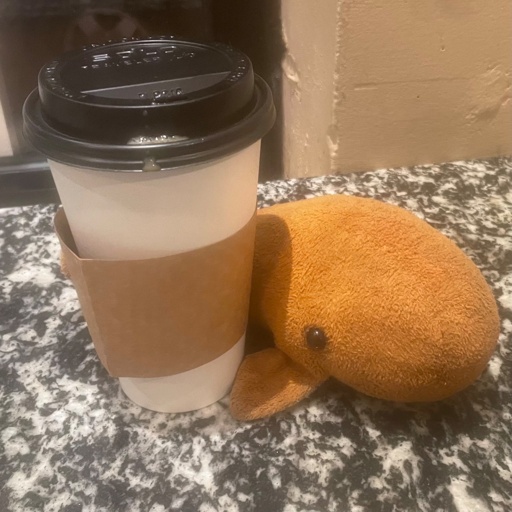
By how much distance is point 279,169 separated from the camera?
4.24 ft

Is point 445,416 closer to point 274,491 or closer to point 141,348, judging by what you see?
point 274,491

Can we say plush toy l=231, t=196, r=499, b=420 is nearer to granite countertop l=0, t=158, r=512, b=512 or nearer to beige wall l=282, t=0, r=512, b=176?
granite countertop l=0, t=158, r=512, b=512

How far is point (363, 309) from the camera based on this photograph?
45 centimetres

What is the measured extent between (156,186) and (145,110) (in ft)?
0.16

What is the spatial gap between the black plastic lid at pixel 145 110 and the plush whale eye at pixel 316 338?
16cm

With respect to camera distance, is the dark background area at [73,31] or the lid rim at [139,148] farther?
the dark background area at [73,31]

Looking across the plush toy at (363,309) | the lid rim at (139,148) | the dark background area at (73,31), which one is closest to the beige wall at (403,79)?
the dark background area at (73,31)

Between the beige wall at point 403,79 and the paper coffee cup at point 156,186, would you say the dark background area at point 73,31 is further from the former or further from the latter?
the paper coffee cup at point 156,186

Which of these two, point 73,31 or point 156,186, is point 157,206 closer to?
point 156,186

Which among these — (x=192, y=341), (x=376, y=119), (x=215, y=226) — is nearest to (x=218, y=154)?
(x=215, y=226)

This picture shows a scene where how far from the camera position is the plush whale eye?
466mm

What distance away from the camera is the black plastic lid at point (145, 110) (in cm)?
36

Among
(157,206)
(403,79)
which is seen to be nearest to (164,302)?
(157,206)

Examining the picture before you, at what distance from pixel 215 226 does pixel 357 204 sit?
0.16 m
